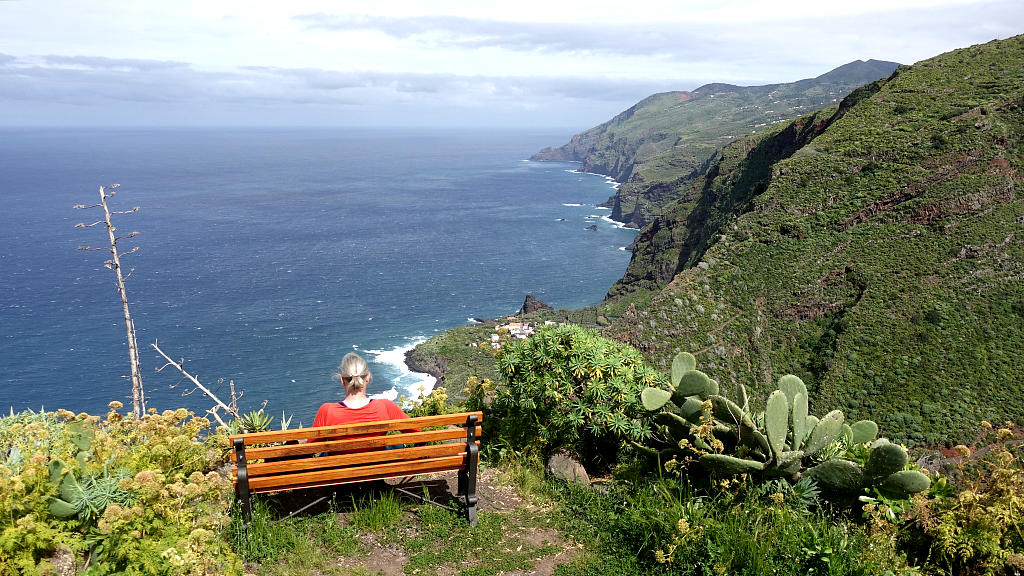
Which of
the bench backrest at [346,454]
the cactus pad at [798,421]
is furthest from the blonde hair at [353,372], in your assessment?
the cactus pad at [798,421]

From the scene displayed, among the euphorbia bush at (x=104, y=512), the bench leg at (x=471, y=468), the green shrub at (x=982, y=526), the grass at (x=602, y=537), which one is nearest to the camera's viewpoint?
the euphorbia bush at (x=104, y=512)

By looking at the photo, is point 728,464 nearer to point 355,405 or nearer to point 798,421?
point 798,421

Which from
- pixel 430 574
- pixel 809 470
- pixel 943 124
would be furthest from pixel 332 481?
pixel 943 124

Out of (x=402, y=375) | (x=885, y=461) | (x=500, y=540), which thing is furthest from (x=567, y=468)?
(x=402, y=375)

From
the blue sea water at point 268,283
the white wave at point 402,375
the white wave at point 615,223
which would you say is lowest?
the white wave at point 402,375

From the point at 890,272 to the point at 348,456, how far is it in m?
39.6

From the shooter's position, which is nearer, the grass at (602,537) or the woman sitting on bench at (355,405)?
the grass at (602,537)

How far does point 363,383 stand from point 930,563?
4.80 meters

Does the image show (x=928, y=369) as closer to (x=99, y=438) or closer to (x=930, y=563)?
(x=930, y=563)

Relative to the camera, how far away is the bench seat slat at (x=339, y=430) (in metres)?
5.16

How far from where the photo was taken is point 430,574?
5.16 m

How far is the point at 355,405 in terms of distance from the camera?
19.6 feet

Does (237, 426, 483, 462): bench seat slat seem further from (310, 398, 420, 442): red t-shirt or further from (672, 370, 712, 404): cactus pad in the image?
(672, 370, 712, 404): cactus pad

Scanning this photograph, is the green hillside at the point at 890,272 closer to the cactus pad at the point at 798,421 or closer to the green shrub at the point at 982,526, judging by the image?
the cactus pad at the point at 798,421
